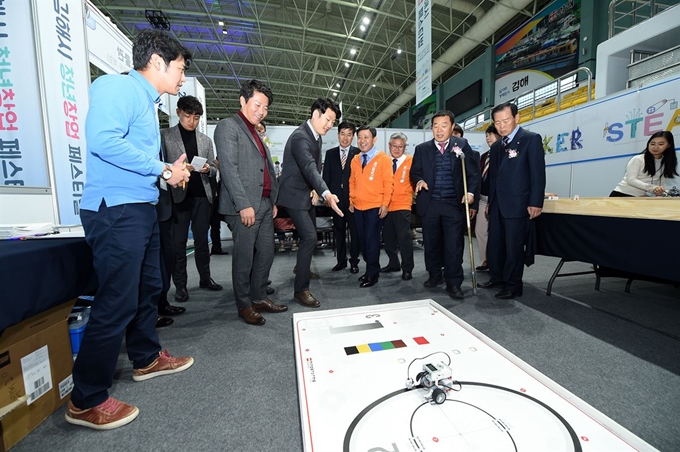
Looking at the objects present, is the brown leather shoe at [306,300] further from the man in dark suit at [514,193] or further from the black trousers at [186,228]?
→ the man in dark suit at [514,193]

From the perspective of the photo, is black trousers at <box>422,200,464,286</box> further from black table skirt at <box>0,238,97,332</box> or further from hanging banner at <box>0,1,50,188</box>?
hanging banner at <box>0,1,50,188</box>

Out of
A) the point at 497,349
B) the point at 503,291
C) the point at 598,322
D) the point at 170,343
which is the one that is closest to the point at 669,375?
the point at 598,322

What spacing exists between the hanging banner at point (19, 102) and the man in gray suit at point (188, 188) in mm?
679

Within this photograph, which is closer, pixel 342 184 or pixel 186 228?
pixel 186 228

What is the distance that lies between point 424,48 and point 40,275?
538 centimetres

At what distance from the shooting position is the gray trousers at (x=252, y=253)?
1.92m

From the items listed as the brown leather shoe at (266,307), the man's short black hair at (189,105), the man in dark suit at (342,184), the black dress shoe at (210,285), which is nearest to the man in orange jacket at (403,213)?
the man in dark suit at (342,184)

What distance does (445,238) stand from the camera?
2564 mm

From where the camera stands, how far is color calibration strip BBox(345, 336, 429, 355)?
1446 millimetres

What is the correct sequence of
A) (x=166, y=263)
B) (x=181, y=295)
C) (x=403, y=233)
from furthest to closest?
(x=403, y=233), (x=181, y=295), (x=166, y=263)

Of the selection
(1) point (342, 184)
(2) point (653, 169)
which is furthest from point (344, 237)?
(2) point (653, 169)

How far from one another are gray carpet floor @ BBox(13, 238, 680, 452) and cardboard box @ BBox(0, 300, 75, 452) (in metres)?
0.06

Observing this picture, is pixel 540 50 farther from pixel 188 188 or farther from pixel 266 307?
pixel 266 307

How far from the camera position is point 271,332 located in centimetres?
187
